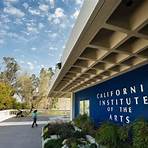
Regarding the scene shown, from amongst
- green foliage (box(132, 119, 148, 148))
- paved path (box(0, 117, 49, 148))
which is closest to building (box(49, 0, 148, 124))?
green foliage (box(132, 119, 148, 148))

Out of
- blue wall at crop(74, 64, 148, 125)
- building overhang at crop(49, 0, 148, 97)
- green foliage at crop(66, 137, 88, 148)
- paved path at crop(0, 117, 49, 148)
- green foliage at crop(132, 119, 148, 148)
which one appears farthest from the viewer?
paved path at crop(0, 117, 49, 148)

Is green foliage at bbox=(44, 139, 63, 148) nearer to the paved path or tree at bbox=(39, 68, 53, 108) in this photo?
the paved path

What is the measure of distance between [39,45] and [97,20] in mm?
53276

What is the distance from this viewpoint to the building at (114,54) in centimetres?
420

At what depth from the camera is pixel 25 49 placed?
61.8 m

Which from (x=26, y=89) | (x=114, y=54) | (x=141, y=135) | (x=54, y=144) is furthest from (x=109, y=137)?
(x=26, y=89)

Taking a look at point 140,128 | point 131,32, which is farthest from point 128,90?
point 131,32

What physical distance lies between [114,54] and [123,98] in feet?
8.21

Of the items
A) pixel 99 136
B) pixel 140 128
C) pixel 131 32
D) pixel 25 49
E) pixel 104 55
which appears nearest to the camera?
pixel 131 32

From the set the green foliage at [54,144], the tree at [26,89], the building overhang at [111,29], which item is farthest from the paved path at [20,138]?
the tree at [26,89]

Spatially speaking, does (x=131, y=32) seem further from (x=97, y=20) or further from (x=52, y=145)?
Answer: (x=52, y=145)

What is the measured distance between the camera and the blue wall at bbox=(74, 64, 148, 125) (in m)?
7.60

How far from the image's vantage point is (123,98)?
29.5 ft

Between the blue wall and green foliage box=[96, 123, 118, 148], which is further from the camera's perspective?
the blue wall
